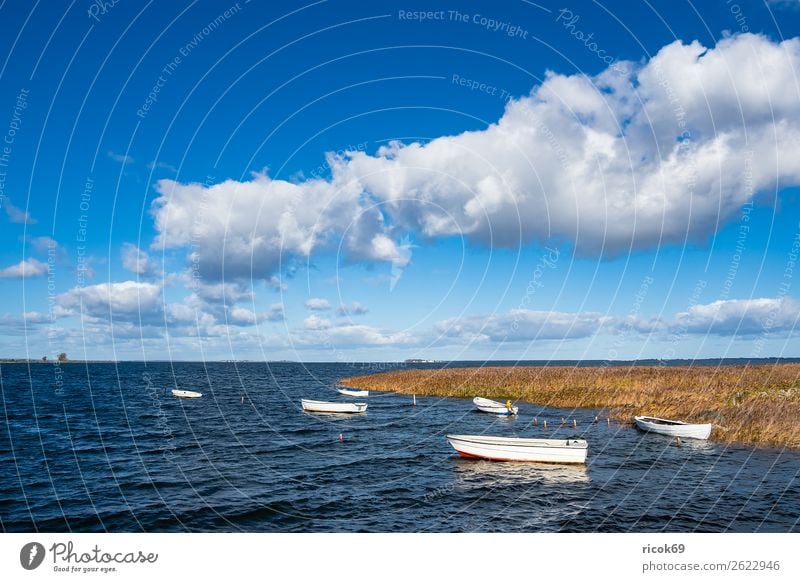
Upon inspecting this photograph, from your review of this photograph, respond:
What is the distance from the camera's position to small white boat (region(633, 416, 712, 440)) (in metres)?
38.8

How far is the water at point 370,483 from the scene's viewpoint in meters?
23.4

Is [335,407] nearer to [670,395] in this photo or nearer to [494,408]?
[494,408]

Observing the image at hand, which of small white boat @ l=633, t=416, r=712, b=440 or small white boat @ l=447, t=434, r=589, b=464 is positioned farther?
small white boat @ l=633, t=416, r=712, b=440

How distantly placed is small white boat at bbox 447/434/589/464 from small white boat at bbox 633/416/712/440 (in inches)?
418

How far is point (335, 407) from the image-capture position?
2473 inches

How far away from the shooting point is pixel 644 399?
175ft

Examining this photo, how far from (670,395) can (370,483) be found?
123ft

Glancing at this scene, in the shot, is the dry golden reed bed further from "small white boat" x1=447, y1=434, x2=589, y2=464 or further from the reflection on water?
the reflection on water

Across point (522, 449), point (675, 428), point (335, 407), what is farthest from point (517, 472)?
point (335, 407)

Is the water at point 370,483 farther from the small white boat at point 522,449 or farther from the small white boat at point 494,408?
the small white boat at point 494,408

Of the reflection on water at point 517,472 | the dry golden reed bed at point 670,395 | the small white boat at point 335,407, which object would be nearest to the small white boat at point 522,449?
the reflection on water at point 517,472

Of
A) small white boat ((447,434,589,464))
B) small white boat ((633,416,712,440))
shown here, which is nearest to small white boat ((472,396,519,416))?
small white boat ((633,416,712,440))
